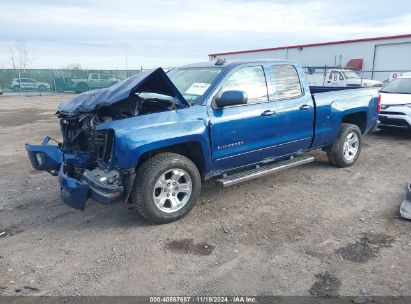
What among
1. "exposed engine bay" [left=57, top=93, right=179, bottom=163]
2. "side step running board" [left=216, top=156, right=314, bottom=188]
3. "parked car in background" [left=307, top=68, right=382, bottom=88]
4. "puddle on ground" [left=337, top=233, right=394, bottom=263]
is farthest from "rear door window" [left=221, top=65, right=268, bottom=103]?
"parked car in background" [left=307, top=68, right=382, bottom=88]

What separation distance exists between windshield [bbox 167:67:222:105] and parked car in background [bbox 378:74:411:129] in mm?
5844

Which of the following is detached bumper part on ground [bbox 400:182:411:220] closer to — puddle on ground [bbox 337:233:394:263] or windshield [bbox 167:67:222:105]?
puddle on ground [bbox 337:233:394:263]

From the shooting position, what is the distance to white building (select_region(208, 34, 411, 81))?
934 inches

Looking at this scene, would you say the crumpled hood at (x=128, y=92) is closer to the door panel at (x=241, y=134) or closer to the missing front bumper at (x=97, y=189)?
the door panel at (x=241, y=134)

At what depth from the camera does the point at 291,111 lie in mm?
5426

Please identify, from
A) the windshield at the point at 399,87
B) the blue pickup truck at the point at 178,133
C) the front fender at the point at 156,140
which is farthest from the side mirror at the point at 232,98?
the windshield at the point at 399,87

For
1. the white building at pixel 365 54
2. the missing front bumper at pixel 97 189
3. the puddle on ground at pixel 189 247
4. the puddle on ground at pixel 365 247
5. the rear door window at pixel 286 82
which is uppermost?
the white building at pixel 365 54

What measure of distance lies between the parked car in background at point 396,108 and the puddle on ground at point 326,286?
6.82 meters

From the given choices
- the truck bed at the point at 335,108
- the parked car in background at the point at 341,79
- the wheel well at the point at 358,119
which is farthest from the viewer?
the parked car in background at the point at 341,79

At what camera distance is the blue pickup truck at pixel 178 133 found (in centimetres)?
413

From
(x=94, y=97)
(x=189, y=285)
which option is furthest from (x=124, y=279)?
(x=94, y=97)

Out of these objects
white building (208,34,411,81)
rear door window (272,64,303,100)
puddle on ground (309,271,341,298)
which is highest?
white building (208,34,411,81)

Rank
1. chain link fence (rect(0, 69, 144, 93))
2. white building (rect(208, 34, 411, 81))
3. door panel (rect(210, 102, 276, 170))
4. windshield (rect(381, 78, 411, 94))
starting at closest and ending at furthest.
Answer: door panel (rect(210, 102, 276, 170))
windshield (rect(381, 78, 411, 94))
white building (rect(208, 34, 411, 81))
chain link fence (rect(0, 69, 144, 93))

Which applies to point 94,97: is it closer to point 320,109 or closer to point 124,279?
point 124,279
